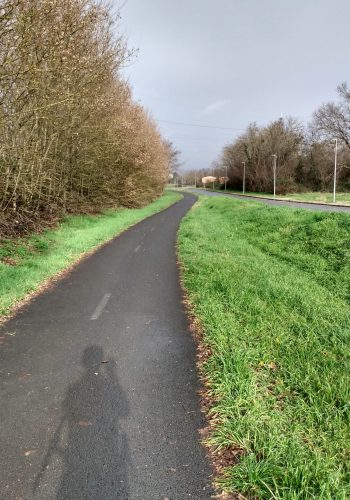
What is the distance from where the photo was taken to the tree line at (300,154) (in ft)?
229

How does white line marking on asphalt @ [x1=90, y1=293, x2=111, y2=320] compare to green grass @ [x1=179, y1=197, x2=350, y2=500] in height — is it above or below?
below

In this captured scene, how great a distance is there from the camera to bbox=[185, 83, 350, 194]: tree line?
69.9m

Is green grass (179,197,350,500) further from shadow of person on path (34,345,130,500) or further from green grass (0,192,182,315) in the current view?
green grass (0,192,182,315)

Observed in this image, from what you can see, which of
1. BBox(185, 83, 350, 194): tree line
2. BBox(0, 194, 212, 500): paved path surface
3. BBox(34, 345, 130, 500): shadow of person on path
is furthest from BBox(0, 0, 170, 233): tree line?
BBox(185, 83, 350, 194): tree line

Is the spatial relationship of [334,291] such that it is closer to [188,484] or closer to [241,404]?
[241,404]

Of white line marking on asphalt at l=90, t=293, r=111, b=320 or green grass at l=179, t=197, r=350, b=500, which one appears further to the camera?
white line marking on asphalt at l=90, t=293, r=111, b=320

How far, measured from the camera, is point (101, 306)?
299 inches

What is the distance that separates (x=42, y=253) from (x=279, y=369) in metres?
9.81

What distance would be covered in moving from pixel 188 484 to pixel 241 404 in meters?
1.09

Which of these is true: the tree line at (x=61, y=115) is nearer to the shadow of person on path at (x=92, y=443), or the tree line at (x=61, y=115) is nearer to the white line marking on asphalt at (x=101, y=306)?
the white line marking on asphalt at (x=101, y=306)

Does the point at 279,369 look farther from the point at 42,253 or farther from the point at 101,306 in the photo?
the point at 42,253

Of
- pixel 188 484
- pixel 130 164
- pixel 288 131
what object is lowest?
pixel 188 484

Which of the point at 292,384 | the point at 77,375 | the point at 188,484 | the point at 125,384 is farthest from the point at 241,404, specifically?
the point at 77,375

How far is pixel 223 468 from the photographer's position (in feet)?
10.2
